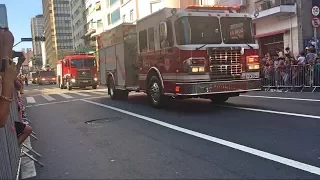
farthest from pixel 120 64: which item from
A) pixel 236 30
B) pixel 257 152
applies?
pixel 257 152

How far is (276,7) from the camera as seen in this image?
2161cm

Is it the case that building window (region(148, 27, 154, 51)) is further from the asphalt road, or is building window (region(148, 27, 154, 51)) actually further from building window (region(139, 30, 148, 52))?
the asphalt road

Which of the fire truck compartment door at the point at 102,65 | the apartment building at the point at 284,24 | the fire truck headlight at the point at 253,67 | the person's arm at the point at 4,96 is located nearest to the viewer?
the person's arm at the point at 4,96

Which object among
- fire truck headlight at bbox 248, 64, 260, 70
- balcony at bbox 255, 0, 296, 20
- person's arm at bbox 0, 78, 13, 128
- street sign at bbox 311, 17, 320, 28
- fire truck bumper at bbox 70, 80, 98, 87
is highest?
balcony at bbox 255, 0, 296, 20

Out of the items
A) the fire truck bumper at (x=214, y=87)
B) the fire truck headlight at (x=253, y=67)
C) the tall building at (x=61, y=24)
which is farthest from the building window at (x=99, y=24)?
the tall building at (x=61, y=24)

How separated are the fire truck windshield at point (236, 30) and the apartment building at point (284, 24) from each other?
410 inches

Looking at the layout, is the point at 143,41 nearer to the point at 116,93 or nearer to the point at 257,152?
the point at 116,93

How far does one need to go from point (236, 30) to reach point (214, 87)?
6.33 feet

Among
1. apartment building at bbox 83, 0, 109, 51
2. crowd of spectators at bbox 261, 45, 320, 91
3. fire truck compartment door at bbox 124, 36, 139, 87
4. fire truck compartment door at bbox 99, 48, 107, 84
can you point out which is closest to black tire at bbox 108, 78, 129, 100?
fire truck compartment door at bbox 99, 48, 107, 84

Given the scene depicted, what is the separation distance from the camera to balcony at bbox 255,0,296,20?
70.2 feet

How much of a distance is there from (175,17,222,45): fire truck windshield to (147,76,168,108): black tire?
178cm

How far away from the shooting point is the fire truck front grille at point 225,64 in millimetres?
9812

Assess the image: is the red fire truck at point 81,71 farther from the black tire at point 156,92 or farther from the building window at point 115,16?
the building window at point 115,16

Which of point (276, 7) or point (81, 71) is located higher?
point (276, 7)
